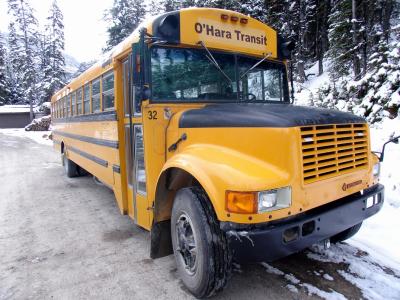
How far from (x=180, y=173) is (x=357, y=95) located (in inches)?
336

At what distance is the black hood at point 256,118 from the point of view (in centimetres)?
250

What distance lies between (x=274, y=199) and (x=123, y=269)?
6.35 ft

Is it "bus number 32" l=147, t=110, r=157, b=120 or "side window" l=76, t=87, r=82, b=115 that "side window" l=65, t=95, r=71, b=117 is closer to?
"side window" l=76, t=87, r=82, b=115

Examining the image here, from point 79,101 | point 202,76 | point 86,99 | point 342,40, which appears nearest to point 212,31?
point 202,76

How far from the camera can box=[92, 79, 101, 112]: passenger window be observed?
5.24 m

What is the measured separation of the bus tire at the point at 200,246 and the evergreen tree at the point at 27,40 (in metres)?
43.4

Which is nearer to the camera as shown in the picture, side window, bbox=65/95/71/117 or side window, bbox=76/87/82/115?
side window, bbox=76/87/82/115

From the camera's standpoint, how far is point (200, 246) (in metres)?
2.62

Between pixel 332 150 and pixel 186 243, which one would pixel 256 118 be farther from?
pixel 186 243

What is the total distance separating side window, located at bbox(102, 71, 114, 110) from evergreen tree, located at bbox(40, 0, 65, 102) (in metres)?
40.1

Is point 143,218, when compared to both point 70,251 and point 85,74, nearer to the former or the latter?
point 70,251

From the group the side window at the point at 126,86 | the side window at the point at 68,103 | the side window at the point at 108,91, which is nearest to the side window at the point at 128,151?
the side window at the point at 126,86

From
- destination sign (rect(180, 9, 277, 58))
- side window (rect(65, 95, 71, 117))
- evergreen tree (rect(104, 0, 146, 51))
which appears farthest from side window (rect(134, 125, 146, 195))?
evergreen tree (rect(104, 0, 146, 51))

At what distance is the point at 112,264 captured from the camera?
3.60m
